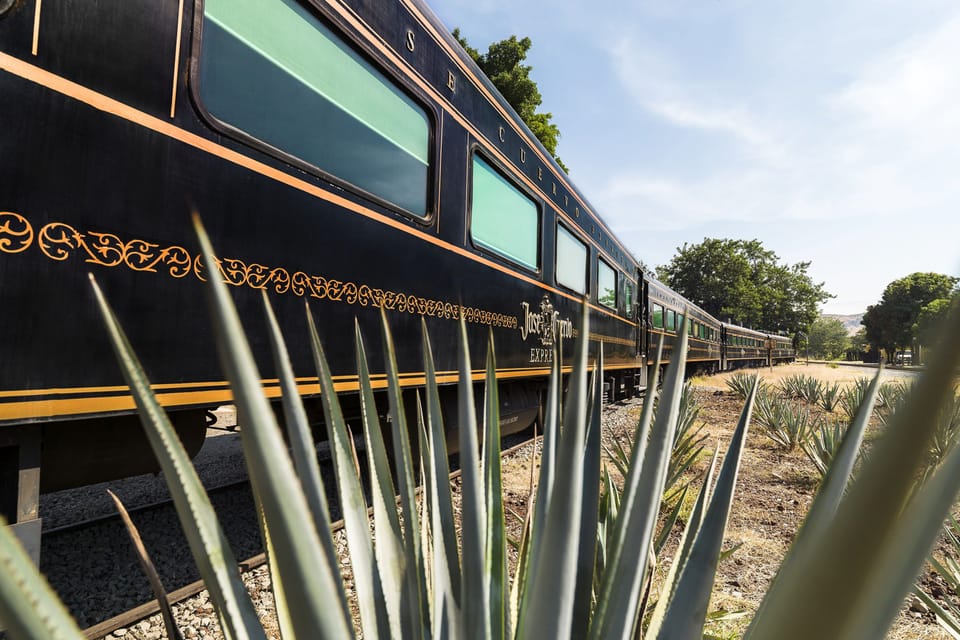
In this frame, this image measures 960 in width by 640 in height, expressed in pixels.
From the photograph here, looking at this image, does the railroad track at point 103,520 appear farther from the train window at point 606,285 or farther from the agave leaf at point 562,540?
the train window at point 606,285

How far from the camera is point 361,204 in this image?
95.5 inches

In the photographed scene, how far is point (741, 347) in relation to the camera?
2502 cm

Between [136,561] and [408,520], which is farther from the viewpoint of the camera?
[136,561]

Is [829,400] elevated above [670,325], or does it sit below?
below

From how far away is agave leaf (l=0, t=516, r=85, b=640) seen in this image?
0.34m

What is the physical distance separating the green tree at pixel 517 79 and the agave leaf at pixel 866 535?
1792 centimetres

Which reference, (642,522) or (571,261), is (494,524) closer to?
(642,522)

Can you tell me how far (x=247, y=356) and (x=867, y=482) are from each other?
438 millimetres

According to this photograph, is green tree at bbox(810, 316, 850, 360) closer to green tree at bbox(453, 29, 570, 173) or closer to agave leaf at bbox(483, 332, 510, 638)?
green tree at bbox(453, 29, 570, 173)

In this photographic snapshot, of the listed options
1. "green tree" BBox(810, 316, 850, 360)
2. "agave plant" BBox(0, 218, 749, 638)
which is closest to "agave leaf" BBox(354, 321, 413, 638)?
"agave plant" BBox(0, 218, 749, 638)

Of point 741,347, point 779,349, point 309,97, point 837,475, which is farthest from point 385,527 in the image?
point 779,349

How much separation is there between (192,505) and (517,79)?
18.9 meters

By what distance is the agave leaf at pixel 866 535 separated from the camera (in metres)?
0.24

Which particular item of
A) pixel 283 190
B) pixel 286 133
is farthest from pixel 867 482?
pixel 286 133
